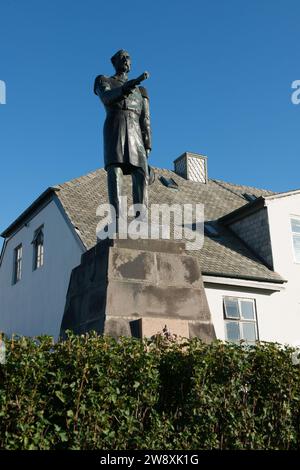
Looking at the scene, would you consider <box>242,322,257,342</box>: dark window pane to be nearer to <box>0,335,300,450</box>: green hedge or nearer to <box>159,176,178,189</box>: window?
<box>159,176,178,189</box>: window

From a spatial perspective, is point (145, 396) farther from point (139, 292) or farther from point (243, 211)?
point (243, 211)

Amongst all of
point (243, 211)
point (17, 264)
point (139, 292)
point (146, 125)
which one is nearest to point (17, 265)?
point (17, 264)

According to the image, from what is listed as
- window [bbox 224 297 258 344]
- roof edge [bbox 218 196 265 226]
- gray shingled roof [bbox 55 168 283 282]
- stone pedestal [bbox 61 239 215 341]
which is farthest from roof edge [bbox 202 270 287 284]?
stone pedestal [bbox 61 239 215 341]

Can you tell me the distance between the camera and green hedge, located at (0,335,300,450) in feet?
14.2

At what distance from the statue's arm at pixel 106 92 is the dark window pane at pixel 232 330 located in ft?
28.7

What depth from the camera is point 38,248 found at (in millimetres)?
18562

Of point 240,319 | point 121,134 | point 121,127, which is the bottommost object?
point 240,319

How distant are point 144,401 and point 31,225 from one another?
1500 cm

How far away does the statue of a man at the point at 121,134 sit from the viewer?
8.06 m

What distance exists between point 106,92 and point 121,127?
515 millimetres

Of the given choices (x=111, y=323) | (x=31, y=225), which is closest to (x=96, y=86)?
(x=111, y=323)

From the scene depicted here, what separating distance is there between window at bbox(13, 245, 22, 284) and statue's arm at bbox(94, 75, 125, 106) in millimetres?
12328

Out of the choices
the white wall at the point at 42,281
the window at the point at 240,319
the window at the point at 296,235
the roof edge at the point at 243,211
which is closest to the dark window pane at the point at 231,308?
the window at the point at 240,319

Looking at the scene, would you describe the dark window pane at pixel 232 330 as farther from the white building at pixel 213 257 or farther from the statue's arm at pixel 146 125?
the statue's arm at pixel 146 125
